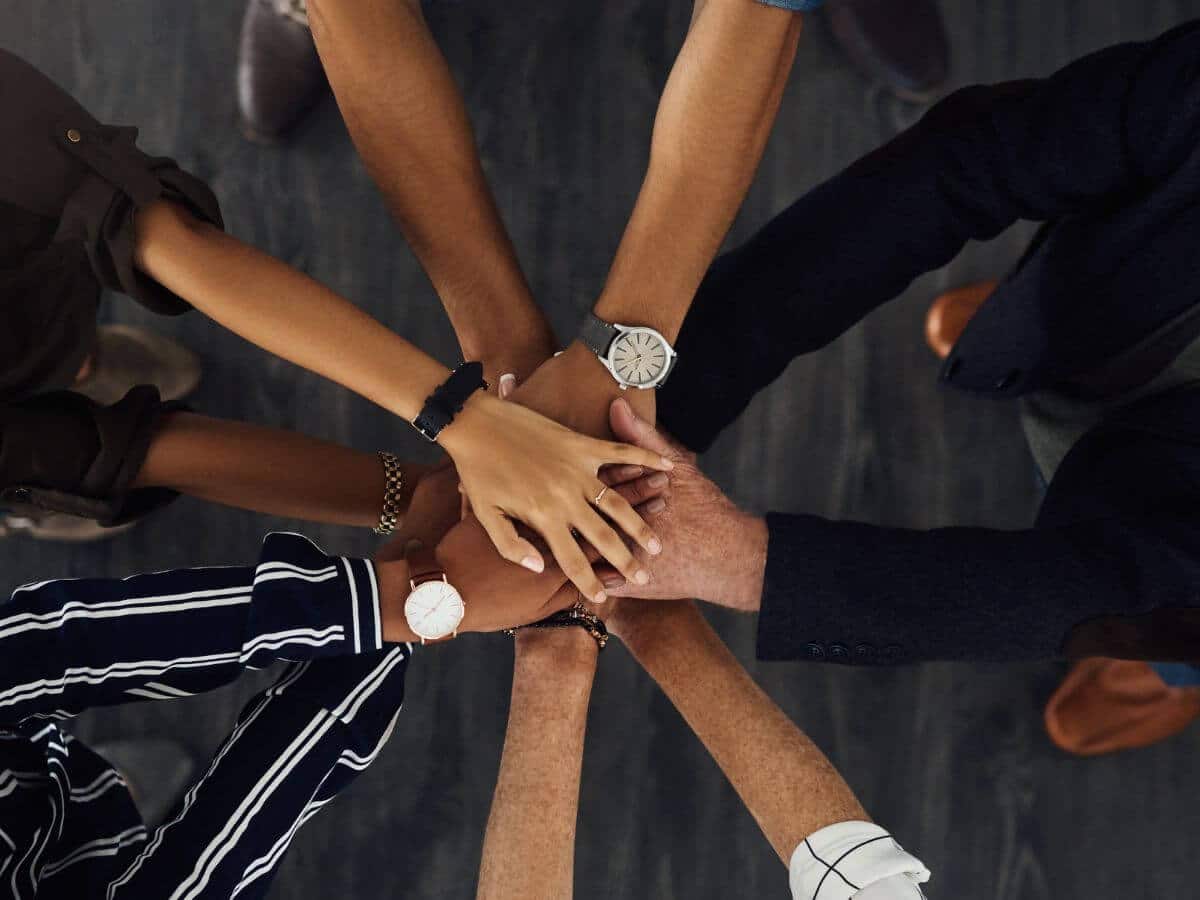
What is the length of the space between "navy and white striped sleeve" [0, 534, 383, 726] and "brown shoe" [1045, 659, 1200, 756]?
109 cm

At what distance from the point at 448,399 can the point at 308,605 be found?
23 centimetres

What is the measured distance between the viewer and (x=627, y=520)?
89 centimetres

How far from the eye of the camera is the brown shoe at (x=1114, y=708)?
1.35 m

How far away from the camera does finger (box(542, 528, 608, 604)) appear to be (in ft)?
2.93

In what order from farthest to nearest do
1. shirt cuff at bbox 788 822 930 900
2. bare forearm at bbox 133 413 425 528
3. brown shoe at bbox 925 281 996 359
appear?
brown shoe at bbox 925 281 996 359 < bare forearm at bbox 133 413 425 528 < shirt cuff at bbox 788 822 930 900

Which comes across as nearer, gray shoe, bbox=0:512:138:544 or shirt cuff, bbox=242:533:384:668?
shirt cuff, bbox=242:533:384:668

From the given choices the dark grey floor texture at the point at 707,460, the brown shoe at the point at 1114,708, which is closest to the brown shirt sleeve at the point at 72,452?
the dark grey floor texture at the point at 707,460

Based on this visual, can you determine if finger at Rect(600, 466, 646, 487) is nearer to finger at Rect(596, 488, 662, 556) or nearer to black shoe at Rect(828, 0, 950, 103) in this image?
finger at Rect(596, 488, 662, 556)

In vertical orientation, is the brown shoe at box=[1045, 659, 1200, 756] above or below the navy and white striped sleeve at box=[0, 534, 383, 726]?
above

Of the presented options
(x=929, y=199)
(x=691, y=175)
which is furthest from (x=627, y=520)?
(x=929, y=199)

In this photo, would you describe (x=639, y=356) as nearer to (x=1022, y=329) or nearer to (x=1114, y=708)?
(x=1022, y=329)

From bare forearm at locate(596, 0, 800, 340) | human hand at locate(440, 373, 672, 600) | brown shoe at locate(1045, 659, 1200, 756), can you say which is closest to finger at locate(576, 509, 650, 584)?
human hand at locate(440, 373, 672, 600)

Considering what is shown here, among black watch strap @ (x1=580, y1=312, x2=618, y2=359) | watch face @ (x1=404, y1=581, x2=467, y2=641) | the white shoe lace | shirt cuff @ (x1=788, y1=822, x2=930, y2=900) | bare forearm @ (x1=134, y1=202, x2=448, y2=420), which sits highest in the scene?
the white shoe lace

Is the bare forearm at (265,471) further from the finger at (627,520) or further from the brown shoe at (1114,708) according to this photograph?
the brown shoe at (1114,708)
